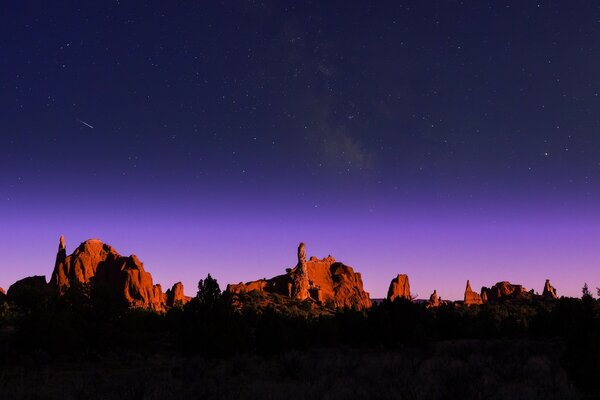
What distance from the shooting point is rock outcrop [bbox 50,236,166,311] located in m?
100

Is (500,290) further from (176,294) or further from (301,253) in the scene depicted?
(176,294)

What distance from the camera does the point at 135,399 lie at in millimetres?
10391

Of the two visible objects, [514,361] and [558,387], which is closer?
[558,387]

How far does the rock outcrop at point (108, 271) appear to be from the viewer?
100m

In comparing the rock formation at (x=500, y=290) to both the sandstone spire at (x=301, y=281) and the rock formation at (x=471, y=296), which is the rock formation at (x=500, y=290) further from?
the sandstone spire at (x=301, y=281)

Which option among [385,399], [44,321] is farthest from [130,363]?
[385,399]

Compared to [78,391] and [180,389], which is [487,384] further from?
[78,391]

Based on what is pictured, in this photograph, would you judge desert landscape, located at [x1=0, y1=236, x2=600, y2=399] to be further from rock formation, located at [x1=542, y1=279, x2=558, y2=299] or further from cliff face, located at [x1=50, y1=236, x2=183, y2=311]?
rock formation, located at [x1=542, y1=279, x2=558, y2=299]

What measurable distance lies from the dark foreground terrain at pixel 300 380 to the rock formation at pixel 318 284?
82.8m

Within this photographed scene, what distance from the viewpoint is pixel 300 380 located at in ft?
45.0

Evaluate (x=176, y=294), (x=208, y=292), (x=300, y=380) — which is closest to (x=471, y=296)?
(x=176, y=294)

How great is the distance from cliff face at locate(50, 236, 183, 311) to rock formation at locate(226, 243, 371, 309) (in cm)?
1962

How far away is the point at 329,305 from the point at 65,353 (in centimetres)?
9306

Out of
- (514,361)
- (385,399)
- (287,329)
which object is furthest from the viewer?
(287,329)
